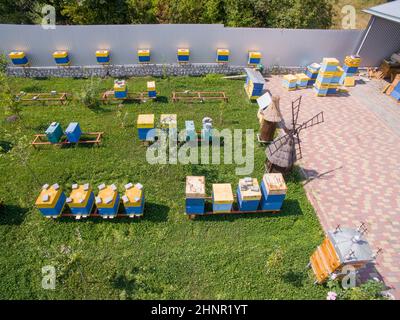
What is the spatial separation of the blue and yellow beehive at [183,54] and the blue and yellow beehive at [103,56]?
4372 mm

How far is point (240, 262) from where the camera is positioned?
864cm

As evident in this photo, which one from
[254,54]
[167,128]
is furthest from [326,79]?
[167,128]

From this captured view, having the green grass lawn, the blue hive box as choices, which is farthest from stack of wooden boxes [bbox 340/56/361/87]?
the blue hive box

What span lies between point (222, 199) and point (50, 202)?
5703mm

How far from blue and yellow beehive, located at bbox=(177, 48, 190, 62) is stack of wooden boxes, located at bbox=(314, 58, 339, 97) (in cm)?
806

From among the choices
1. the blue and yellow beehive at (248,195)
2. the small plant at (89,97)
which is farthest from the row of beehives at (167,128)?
the small plant at (89,97)

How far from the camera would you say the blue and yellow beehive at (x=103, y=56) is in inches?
657

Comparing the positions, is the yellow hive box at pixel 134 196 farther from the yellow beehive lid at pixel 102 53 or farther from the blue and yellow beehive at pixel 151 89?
the yellow beehive lid at pixel 102 53

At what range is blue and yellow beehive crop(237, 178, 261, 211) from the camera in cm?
939

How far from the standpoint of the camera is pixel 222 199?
9336 mm

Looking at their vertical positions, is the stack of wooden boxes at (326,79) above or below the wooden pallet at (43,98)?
above

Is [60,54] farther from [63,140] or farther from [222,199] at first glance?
[222,199]

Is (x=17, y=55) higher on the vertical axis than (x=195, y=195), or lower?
higher

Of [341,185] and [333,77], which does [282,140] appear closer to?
[341,185]
